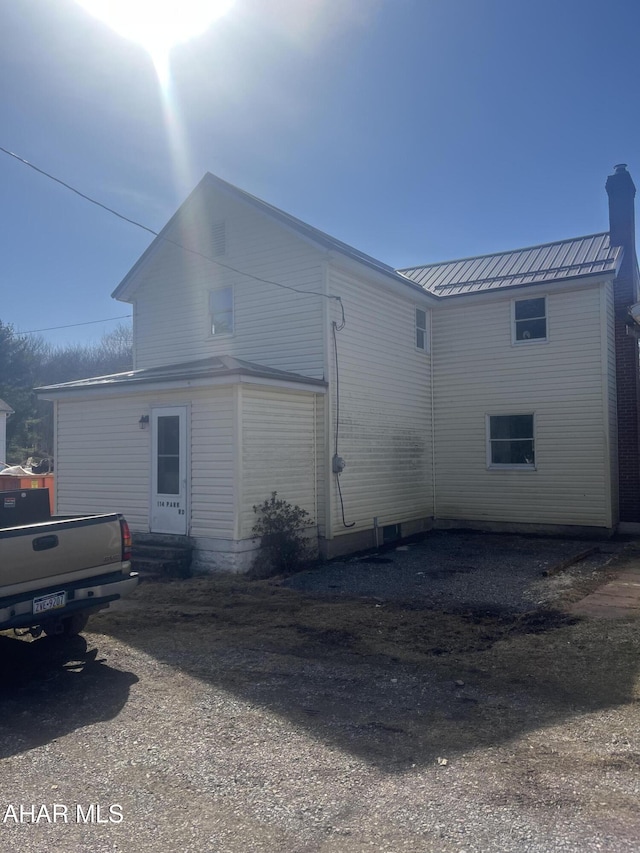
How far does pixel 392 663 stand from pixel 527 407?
1011 cm

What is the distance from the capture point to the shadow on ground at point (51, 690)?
196 inches

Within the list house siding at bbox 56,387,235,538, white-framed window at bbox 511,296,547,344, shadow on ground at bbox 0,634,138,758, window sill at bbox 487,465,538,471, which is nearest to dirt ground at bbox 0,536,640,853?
shadow on ground at bbox 0,634,138,758

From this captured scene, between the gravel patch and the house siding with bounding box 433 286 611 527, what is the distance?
1055 millimetres

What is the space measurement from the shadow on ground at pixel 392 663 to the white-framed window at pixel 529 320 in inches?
338

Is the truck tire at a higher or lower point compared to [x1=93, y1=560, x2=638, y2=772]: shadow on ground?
higher

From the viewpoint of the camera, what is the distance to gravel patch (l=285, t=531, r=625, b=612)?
30.3 ft

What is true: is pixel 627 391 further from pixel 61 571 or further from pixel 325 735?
pixel 61 571

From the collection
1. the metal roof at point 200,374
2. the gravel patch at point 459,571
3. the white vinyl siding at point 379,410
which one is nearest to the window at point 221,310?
the metal roof at point 200,374

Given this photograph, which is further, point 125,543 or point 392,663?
point 125,543

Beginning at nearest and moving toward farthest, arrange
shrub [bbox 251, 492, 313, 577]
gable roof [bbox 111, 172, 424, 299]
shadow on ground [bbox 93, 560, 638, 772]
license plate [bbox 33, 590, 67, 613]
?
shadow on ground [bbox 93, 560, 638, 772], license plate [bbox 33, 590, 67, 613], shrub [bbox 251, 492, 313, 577], gable roof [bbox 111, 172, 424, 299]

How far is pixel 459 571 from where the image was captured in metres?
11.2

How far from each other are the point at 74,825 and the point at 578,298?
14001 mm

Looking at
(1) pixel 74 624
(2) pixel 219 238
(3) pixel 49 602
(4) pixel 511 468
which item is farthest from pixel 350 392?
(3) pixel 49 602

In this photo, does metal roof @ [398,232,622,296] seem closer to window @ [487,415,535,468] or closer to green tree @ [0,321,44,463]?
window @ [487,415,535,468]
